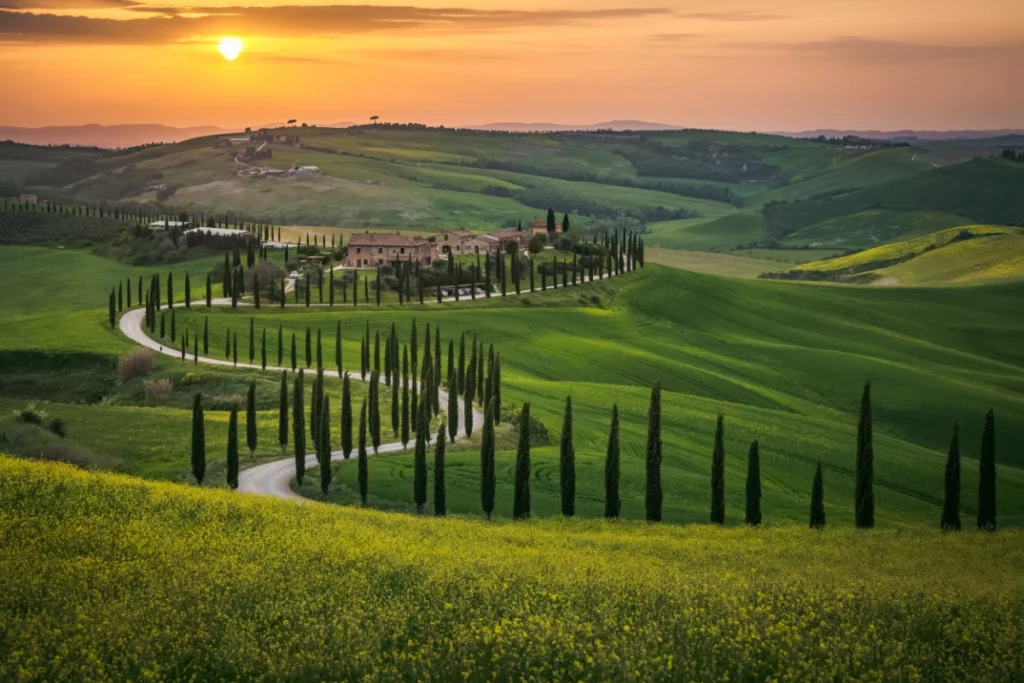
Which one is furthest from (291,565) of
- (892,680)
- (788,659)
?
(892,680)

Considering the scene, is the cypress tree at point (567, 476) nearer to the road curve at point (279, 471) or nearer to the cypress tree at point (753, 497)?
the cypress tree at point (753, 497)

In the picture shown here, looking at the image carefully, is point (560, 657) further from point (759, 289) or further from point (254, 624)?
point (759, 289)

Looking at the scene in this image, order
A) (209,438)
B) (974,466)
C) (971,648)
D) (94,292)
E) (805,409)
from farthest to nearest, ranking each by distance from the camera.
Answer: (94,292)
(805,409)
(974,466)
(209,438)
(971,648)

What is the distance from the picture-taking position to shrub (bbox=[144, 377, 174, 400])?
102 metres

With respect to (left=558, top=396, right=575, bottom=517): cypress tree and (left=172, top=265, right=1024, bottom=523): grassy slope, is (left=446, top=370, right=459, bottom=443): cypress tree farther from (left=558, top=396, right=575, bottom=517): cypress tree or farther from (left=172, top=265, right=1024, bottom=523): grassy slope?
(left=558, top=396, right=575, bottom=517): cypress tree

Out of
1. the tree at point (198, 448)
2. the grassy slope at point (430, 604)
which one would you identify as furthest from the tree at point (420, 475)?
the grassy slope at point (430, 604)

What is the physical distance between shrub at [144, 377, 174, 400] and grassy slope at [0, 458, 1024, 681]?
51724mm

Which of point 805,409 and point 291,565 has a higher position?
point 291,565

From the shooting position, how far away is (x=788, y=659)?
116 feet

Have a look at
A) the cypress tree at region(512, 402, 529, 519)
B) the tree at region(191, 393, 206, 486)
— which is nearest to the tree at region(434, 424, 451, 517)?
the cypress tree at region(512, 402, 529, 519)

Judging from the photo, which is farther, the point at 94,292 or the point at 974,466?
the point at 94,292

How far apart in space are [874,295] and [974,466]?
318 feet

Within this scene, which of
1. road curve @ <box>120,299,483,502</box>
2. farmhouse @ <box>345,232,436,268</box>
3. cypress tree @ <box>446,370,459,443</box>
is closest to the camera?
road curve @ <box>120,299,483,502</box>

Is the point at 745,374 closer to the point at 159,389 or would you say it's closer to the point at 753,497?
the point at 159,389
